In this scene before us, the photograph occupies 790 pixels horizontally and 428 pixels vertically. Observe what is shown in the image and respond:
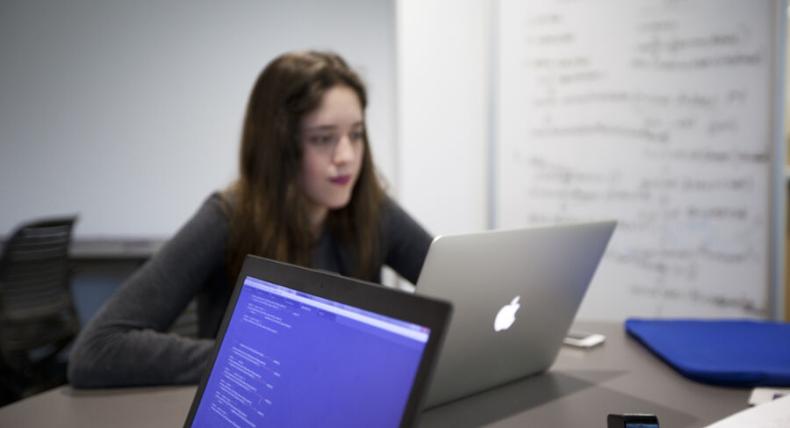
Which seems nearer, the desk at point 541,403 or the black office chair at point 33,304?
the desk at point 541,403

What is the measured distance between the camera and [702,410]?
787mm

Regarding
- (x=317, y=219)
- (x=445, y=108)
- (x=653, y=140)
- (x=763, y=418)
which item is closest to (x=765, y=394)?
(x=763, y=418)

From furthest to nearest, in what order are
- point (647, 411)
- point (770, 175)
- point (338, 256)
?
1. point (770, 175)
2. point (338, 256)
3. point (647, 411)

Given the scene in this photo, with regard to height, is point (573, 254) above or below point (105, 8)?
below

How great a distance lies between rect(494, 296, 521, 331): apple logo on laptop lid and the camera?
2.61ft

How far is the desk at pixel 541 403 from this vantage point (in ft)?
2.55

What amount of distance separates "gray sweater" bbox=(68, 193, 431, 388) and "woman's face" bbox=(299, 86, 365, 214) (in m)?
0.18

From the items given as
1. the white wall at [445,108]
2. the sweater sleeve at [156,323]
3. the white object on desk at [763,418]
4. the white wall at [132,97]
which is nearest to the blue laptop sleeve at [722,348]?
the white object on desk at [763,418]

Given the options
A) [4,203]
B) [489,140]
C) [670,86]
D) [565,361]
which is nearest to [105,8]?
[4,203]

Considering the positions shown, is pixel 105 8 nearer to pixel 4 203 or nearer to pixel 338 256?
pixel 4 203

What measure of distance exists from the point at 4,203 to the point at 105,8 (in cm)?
112

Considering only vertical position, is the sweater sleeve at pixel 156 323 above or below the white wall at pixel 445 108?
below

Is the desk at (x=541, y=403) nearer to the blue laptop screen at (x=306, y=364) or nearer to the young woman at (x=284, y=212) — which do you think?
the young woman at (x=284, y=212)

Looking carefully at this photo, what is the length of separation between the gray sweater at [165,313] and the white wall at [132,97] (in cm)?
170
